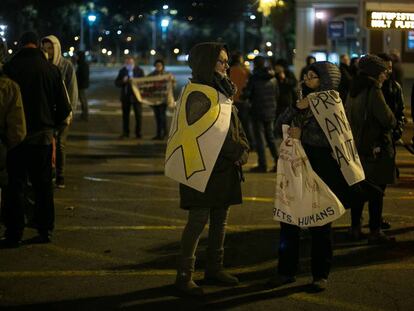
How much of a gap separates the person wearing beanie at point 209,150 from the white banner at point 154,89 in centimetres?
1105

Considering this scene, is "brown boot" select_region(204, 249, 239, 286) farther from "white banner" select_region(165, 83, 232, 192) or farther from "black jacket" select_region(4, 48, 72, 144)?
"black jacket" select_region(4, 48, 72, 144)

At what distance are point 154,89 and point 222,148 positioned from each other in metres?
11.5

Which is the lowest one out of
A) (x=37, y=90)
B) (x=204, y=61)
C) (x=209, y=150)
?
(x=209, y=150)

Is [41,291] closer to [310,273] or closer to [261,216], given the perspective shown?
[310,273]

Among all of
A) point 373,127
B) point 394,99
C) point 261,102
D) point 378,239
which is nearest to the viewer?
point 373,127

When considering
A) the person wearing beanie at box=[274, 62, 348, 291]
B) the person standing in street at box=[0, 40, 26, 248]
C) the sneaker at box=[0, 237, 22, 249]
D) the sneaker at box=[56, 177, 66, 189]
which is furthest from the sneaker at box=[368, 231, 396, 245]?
the sneaker at box=[56, 177, 66, 189]

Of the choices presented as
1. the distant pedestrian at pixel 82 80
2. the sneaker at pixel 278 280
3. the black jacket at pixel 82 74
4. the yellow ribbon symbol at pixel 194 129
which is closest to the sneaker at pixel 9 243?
the yellow ribbon symbol at pixel 194 129

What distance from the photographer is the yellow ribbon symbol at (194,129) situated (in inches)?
243

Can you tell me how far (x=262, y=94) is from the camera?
42.1 feet

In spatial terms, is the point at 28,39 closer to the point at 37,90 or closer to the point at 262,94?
the point at 37,90

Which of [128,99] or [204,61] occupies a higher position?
[204,61]

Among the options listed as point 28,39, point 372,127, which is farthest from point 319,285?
point 28,39

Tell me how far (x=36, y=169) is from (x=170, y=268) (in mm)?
1587

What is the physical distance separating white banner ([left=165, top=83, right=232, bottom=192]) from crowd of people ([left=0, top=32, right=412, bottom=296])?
0.16ft
